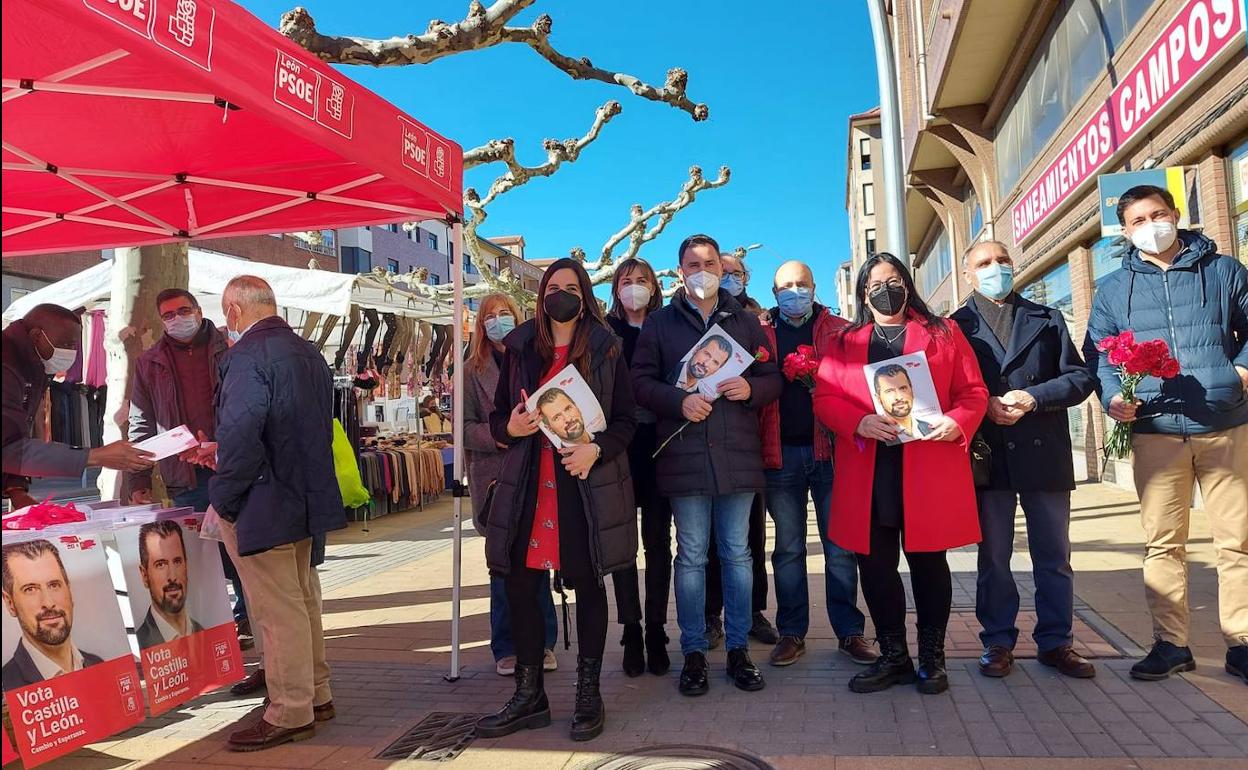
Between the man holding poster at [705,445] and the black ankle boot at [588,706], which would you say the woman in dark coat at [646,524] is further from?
the black ankle boot at [588,706]

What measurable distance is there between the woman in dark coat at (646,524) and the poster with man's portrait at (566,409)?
25.4 inches

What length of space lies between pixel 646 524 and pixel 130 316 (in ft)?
16.0

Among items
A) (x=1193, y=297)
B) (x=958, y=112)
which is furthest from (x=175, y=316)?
(x=958, y=112)

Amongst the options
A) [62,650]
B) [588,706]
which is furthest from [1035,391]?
[62,650]

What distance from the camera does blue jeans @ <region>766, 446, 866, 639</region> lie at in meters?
4.65

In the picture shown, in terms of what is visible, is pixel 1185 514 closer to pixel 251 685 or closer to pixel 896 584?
pixel 896 584

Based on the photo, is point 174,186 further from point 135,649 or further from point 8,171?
point 135,649

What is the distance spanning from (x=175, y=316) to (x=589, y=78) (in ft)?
23.1

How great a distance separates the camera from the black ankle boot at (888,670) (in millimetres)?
4078

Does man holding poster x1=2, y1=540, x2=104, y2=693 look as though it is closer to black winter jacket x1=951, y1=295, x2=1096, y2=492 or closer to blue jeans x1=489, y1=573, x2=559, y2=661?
blue jeans x1=489, y1=573, x2=559, y2=661

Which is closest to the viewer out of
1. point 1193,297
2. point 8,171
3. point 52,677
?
point 52,677

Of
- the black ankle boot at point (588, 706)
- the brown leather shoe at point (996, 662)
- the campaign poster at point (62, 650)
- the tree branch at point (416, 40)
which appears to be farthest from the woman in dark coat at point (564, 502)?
the tree branch at point (416, 40)

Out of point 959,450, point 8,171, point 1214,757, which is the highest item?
point 8,171

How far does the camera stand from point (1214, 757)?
318 centimetres
